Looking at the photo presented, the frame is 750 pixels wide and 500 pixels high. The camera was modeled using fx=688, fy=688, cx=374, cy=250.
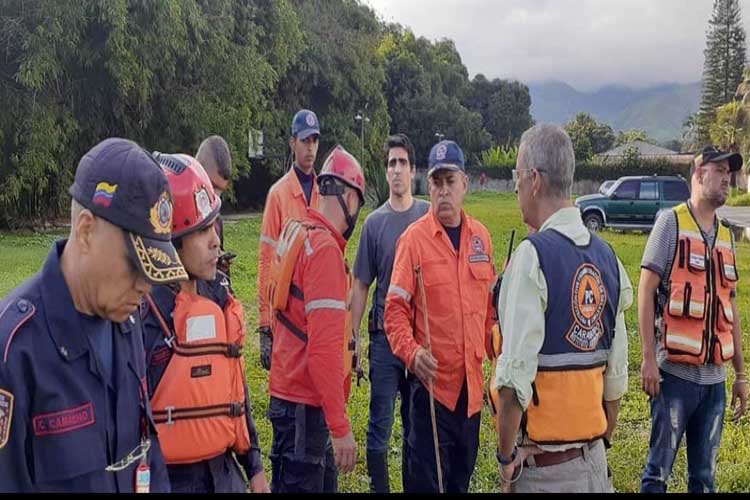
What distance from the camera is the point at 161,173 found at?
65.4 inches

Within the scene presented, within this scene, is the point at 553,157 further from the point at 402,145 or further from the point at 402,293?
the point at 402,145

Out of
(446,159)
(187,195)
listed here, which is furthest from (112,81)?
(187,195)

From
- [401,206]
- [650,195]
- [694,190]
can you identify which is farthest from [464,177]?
[650,195]

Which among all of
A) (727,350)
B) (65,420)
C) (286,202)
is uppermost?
(286,202)

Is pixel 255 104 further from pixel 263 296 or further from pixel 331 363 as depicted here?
pixel 331 363

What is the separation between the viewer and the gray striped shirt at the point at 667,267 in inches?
147

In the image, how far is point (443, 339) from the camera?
11.8 ft

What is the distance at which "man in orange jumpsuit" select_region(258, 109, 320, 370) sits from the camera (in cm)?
457

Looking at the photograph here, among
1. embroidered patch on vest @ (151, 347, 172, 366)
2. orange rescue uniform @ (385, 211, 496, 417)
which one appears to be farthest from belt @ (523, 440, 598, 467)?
embroidered patch on vest @ (151, 347, 172, 366)

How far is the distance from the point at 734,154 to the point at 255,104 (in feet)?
66.9

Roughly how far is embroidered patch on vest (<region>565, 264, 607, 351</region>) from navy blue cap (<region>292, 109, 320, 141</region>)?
300 centimetres

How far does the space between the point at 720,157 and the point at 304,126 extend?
9.33 feet

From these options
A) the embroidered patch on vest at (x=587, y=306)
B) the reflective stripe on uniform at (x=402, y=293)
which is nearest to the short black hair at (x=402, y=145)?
the reflective stripe on uniform at (x=402, y=293)

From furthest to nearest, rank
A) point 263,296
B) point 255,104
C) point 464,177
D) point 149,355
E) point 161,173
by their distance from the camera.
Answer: point 255,104 < point 263,296 < point 464,177 < point 149,355 < point 161,173
